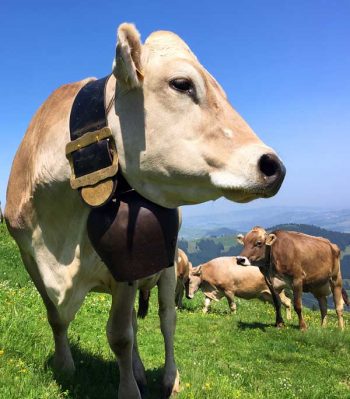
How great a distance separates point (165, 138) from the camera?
260 centimetres

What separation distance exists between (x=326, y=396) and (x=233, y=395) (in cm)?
206

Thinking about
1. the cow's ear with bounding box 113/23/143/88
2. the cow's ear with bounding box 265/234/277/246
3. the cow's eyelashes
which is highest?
the cow's ear with bounding box 113/23/143/88

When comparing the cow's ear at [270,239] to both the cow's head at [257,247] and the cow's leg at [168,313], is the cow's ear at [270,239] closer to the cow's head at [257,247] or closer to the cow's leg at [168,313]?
the cow's head at [257,247]

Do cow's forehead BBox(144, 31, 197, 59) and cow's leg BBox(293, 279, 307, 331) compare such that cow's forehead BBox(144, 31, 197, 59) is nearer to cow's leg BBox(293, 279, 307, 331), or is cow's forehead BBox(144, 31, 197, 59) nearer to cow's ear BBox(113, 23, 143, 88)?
cow's ear BBox(113, 23, 143, 88)

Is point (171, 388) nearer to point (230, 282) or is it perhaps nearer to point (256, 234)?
point (256, 234)

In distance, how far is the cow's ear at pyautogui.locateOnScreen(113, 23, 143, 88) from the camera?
2.45 meters

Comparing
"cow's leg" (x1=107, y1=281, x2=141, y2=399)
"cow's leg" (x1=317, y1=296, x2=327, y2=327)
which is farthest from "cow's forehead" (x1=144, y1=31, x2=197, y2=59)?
"cow's leg" (x1=317, y1=296, x2=327, y2=327)

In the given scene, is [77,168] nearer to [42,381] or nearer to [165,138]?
[165,138]

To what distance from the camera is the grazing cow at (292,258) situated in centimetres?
1509

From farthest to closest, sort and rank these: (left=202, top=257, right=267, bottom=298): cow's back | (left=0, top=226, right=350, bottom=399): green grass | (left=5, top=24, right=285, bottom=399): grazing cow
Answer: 1. (left=202, top=257, right=267, bottom=298): cow's back
2. (left=0, top=226, right=350, bottom=399): green grass
3. (left=5, top=24, right=285, bottom=399): grazing cow

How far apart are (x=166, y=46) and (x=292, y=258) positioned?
522 inches

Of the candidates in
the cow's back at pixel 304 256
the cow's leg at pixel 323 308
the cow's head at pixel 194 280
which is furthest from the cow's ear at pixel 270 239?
the cow's head at pixel 194 280

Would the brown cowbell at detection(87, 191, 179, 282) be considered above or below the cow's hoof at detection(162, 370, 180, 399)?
above

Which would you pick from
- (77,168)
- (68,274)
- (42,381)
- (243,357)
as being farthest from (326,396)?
(77,168)
